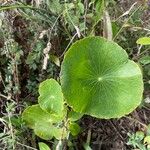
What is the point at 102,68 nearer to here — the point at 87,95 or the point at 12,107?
the point at 87,95

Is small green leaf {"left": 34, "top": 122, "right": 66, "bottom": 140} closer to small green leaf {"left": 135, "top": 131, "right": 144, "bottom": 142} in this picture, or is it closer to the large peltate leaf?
the large peltate leaf

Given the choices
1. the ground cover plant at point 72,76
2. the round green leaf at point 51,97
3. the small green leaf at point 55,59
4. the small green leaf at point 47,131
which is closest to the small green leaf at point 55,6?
the ground cover plant at point 72,76

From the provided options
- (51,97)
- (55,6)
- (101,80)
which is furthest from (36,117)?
(55,6)

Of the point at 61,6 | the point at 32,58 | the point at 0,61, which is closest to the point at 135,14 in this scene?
the point at 61,6

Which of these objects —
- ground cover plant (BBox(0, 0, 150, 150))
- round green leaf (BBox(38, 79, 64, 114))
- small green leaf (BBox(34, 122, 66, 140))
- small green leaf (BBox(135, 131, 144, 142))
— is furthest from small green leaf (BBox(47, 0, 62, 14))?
small green leaf (BBox(135, 131, 144, 142))

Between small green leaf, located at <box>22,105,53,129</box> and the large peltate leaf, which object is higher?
the large peltate leaf

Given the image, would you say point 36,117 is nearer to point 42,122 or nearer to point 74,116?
point 42,122

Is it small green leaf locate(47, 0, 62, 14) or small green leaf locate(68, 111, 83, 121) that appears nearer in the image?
small green leaf locate(68, 111, 83, 121)

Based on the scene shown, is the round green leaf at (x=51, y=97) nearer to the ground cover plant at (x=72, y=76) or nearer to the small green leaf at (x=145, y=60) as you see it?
the ground cover plant at (x=72, y=76)
